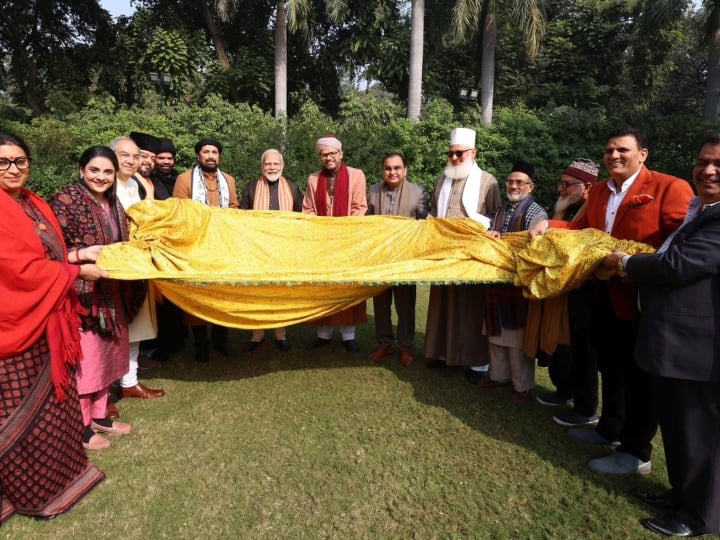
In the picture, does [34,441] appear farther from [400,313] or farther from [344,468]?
[400,313]

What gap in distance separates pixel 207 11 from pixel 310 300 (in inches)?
679

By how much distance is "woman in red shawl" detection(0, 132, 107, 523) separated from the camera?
2.40 metres

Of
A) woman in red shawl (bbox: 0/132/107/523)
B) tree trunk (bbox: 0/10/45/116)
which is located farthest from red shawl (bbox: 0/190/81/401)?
tree trunk (bbox: 0/10/45/116)

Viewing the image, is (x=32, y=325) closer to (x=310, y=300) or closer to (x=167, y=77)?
(x=310, y=300)

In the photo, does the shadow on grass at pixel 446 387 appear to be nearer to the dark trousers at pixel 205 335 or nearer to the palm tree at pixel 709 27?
the dark trousers at pixel 205 335

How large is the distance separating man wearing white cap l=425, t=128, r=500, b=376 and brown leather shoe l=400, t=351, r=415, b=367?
27cm

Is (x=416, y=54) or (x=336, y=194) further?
(x=416, y=54)

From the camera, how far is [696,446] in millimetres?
2373

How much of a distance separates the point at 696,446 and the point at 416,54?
1462 cm

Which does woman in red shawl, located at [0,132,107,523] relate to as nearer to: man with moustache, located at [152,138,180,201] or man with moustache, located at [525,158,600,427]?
man with moustache, located at [152,138,180,201]

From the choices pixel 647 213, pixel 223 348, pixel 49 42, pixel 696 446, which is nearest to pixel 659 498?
pixel 696 446

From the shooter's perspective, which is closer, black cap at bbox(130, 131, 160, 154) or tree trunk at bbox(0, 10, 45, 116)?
black cap at bbox(130, 131, 160, 154)

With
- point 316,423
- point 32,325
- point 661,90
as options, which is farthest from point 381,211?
point 661,90

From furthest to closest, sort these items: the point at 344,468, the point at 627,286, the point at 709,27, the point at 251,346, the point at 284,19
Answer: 1. the point at 284,19
2. the point at 709,27
3. the point at 251,346
4. the point at 344,468
5. the point at 627,286
